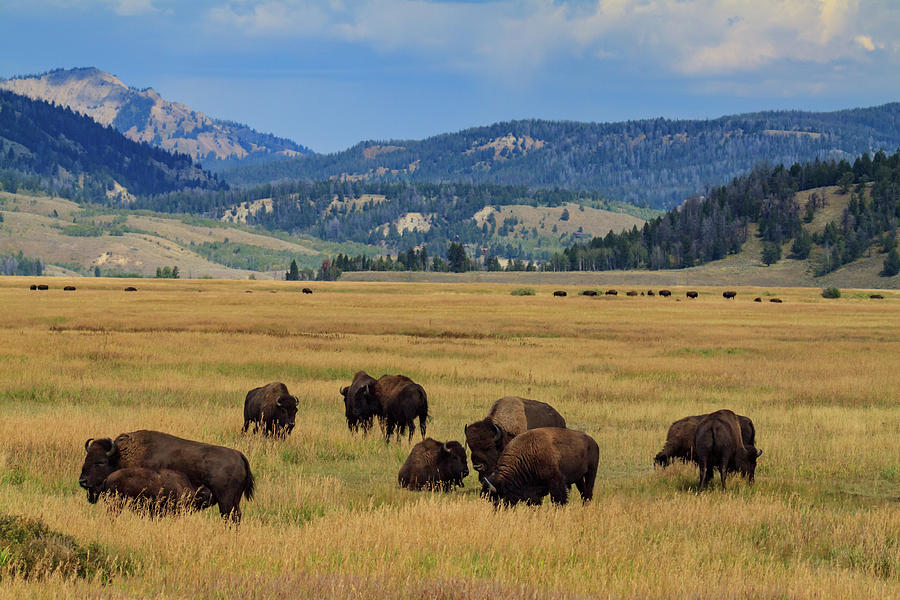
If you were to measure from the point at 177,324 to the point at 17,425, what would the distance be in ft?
111

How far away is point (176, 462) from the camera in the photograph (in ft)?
37.2

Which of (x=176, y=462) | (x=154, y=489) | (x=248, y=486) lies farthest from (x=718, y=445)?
(x=154, y=489)

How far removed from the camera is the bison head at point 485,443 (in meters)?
13.7

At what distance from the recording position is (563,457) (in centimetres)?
1221

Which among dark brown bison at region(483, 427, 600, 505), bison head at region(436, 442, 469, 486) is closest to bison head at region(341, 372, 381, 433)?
bison head at region(436, 442, 469, 486)

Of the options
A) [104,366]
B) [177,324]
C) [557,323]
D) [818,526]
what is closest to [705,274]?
[557,323]

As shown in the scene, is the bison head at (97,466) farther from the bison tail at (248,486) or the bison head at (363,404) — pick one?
the bison head at (363,404)

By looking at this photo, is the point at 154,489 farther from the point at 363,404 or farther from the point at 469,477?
the point at 363,404

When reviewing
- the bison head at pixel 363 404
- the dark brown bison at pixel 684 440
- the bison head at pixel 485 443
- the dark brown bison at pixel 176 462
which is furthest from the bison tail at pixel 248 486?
the dark brown bison at pixel 684 440

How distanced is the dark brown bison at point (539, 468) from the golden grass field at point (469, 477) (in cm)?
37

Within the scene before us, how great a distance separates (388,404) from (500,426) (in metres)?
4.14

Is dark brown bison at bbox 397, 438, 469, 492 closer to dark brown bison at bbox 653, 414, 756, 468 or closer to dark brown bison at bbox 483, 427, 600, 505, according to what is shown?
Result: dark brown bison at bbox 483, 427, 600, 505

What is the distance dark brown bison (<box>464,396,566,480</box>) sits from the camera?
13.7m

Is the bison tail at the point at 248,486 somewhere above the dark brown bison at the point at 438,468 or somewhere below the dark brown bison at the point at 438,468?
above
